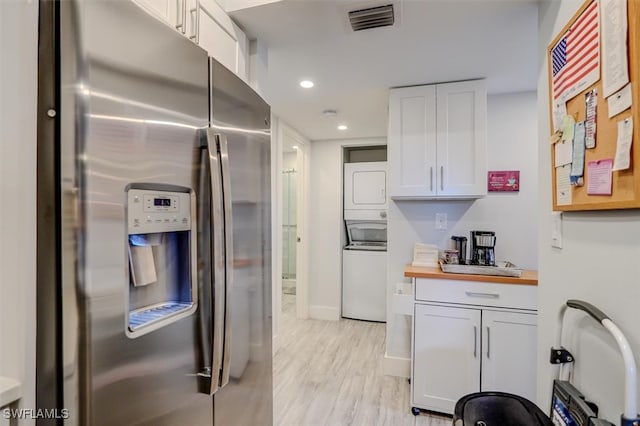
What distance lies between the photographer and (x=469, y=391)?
6.82 ft

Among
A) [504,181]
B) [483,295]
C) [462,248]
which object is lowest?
[483,295]

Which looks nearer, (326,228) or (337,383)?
(337,383)

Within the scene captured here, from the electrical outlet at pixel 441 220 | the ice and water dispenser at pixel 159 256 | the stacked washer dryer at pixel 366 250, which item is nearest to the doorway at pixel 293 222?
the stacked washer dryer at pixel 366 250

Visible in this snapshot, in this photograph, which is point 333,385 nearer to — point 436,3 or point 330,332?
point 330,332

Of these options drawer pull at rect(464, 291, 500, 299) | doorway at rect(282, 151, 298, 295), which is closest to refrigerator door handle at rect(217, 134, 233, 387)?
drawer pull at rect(464, 291, 500, 299)

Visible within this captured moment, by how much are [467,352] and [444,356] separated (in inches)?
5.7

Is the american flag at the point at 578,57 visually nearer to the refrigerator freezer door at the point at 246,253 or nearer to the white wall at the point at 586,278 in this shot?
the white wall at the point at 586,278

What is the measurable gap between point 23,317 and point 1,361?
0.11 m

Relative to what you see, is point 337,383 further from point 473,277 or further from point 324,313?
point 324,313

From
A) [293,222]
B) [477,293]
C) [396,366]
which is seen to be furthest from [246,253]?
[293,222]

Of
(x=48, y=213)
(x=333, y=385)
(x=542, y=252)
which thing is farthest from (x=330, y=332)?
(x=48, y=213)

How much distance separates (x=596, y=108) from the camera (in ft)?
3.26

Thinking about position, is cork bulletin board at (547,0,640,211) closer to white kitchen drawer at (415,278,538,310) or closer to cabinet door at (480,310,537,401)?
white kitchen drawer at (415,278,538,310)

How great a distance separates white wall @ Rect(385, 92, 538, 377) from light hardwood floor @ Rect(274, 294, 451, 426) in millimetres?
295
